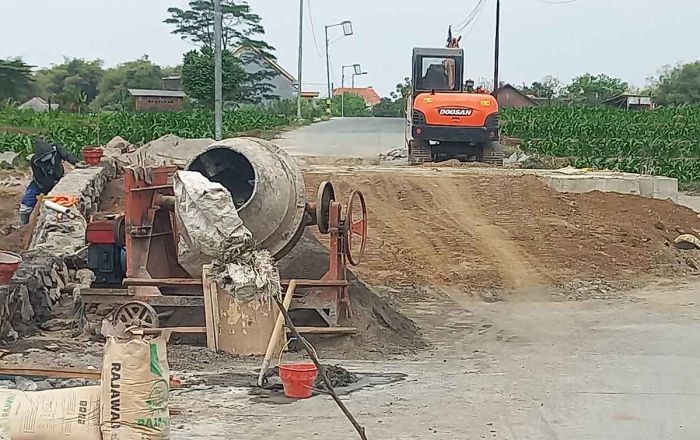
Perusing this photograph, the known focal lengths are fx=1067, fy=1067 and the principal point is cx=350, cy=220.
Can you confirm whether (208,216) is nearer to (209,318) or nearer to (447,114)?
(209,318)

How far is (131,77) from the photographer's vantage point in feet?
282

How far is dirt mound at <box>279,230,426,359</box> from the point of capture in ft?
30.7

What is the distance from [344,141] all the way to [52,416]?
29737 mm

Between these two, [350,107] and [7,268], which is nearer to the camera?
[7,268]

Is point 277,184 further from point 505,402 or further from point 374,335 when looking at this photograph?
point 505,402

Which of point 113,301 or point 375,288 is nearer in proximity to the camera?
point 113,301

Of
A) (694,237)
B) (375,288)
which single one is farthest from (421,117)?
(375,288)

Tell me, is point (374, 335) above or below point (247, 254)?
below

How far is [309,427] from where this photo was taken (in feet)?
21.1

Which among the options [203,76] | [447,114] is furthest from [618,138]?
[203,76]

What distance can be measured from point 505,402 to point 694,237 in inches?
386

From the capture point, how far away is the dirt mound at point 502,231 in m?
14.2

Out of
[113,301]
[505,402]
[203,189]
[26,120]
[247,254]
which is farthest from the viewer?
[26,120]

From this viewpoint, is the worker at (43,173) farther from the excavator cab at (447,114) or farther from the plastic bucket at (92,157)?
the excavator cab at (447,114)
